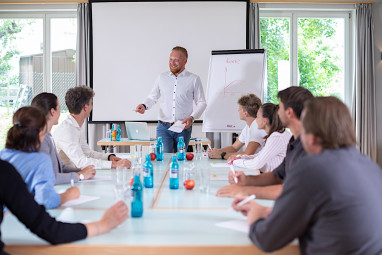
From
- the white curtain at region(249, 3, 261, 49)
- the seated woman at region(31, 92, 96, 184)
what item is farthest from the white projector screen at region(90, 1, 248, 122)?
the seated woman at region(31, 92, 96, 184)

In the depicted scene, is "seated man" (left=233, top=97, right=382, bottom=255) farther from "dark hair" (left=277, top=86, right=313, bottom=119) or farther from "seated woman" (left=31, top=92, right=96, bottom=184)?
"seated woman" (left=31, top=92, right=96, bottom=184)

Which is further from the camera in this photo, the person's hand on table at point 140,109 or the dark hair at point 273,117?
Answer: the person's hand on table at point 140,109

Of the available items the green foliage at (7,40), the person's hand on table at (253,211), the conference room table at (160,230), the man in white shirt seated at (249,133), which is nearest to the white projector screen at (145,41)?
the green foliage at (7,40)

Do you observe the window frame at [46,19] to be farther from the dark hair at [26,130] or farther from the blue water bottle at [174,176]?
the dark hair at [26,130]

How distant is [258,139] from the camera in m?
3.74

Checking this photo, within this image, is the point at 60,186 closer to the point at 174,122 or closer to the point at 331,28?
the point at 174,122

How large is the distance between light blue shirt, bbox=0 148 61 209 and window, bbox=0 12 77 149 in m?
5.02

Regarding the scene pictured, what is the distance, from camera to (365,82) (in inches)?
252

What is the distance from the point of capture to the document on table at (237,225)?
1493 mm

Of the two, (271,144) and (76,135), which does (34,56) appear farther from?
(271,144)

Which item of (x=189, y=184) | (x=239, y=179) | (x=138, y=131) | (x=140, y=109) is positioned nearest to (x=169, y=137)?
(x=140, y=109)

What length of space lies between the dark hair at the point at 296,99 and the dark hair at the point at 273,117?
0.78 metres

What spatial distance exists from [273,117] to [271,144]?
266 millimetres

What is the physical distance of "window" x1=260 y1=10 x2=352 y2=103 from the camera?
21.6 feet
